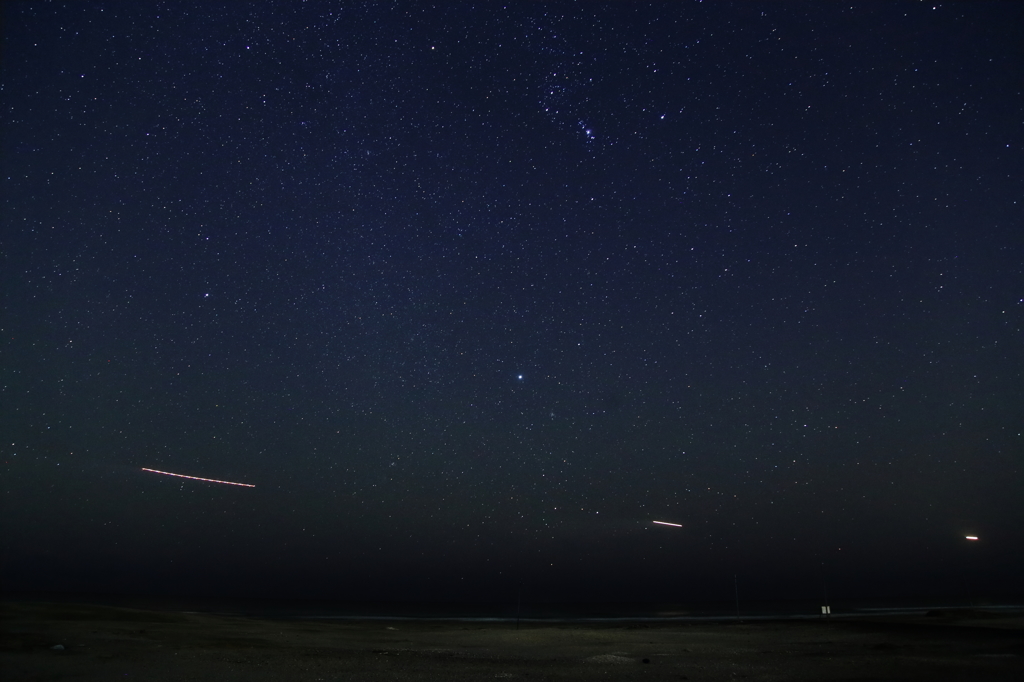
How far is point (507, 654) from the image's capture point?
15.8m

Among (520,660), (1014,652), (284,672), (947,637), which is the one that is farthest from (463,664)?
(947,637)

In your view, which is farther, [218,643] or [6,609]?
[6,609]

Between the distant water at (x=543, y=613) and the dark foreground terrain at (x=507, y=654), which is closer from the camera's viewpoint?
the dark foreground terrain at (x=507, y=654)

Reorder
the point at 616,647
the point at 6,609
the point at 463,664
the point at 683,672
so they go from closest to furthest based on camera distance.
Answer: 1. the point at 683,672
2. the point at 463,664
3. the point at 616,647
4. the point at 6,609

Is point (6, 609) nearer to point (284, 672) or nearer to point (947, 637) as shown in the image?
point (284, 672)

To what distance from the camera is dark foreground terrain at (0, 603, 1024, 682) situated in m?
12.0

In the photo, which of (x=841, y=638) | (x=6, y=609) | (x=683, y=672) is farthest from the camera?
(x=6, y=609)

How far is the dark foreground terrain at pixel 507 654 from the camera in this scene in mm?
11984

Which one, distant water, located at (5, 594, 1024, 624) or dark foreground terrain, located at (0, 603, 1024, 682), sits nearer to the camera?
dark foreground terrain, located at (0, 603, 1024, 682)

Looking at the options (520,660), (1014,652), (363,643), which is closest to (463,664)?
(520,660)

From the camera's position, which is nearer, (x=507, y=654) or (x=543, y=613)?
(x=507, y=654)

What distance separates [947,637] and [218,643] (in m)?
19.6

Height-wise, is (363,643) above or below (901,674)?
below

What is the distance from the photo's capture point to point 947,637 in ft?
57.6
